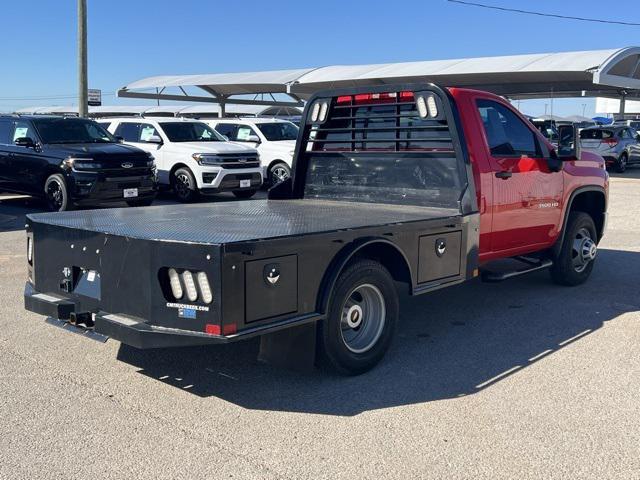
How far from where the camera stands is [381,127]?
257 inches

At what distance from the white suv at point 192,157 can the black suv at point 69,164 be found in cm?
195

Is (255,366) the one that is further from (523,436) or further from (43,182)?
(43,182)

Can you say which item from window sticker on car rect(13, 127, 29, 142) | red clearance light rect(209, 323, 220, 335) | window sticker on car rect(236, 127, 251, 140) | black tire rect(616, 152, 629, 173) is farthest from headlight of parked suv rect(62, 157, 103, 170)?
black tire rect(616, 152, 629, 173)

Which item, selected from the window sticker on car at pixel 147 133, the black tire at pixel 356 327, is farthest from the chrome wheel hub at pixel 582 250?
the window sticker on car at pixel 147 133

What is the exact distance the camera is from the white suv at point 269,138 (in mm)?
18141

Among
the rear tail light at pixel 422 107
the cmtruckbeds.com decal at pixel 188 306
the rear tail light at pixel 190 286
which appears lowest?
the cmtruckbeds.com decal at pixel 188 306

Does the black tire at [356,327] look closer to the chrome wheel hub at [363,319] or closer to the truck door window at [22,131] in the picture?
the chrome wheel hub at [363,319]

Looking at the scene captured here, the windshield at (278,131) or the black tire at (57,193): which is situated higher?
the windshield at (278,131)

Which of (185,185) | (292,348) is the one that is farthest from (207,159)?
(292,348)

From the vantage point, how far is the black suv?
41.4 feet

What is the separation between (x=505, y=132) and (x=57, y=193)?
9044 millimetres

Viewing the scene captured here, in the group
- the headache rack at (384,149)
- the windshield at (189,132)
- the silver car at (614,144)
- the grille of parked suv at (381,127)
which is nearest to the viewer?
the headache rack at (384,149)

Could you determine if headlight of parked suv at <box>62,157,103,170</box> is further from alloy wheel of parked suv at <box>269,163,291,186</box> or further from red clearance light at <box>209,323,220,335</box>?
red clearance light at <box>209,323,220,335</box>

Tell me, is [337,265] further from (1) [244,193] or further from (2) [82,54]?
(2) [82,54]
